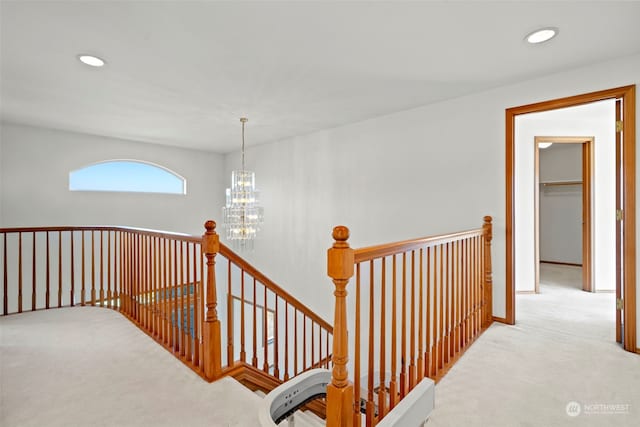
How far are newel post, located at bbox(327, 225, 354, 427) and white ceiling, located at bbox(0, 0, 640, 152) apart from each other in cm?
154

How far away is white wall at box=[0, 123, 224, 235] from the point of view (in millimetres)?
4309

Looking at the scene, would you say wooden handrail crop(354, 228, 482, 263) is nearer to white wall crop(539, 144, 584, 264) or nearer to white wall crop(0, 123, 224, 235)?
white wall crop(539, 144, 584, 264)

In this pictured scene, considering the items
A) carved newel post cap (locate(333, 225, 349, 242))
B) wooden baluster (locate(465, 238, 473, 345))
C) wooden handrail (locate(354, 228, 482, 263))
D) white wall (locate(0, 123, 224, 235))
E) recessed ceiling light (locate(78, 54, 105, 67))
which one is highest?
recessed ceiling light (locate(78, 54, 105, 67))

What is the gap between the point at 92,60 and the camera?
254 cm

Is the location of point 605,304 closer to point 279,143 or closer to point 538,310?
point 538,310

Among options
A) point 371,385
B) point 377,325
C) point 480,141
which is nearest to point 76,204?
point 377,325

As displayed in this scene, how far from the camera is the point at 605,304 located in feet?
11.9

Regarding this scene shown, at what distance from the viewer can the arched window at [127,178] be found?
4.95 m

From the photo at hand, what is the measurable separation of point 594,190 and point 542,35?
3.11 metres

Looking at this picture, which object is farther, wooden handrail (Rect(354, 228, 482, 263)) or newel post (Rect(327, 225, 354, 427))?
wooden handrail (Rect(354, 228, 482, 263))

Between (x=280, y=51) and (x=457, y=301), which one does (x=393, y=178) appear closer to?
Answer: (x=457, y=301)

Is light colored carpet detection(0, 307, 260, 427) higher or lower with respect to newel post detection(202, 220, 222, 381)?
lower

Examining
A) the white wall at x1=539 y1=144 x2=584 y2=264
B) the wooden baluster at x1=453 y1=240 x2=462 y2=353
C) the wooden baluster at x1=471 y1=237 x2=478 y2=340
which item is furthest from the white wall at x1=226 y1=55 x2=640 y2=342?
the white wall at x1=539 y1=144 x2=584 y2=264

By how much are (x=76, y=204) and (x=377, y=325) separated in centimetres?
488
